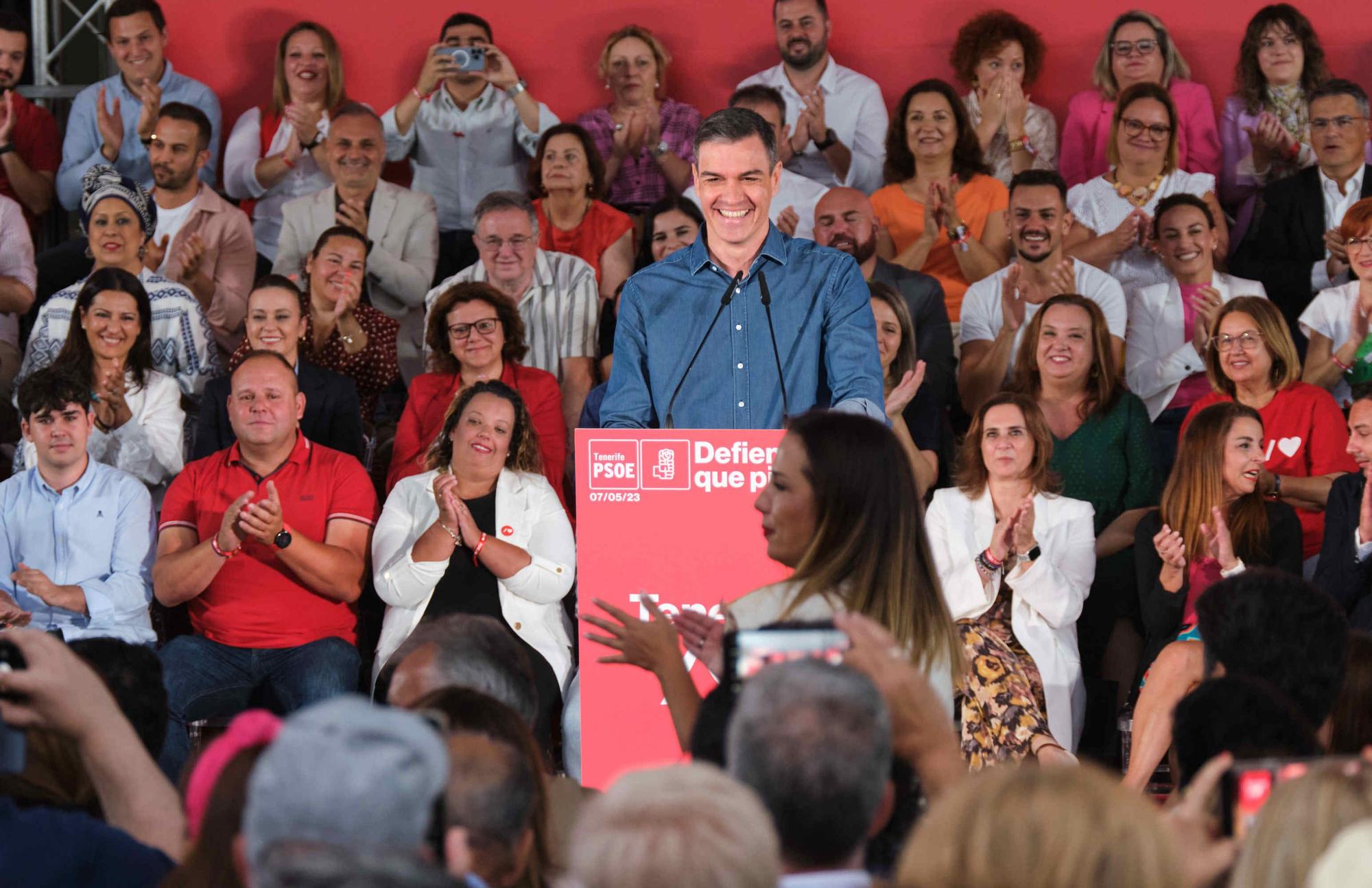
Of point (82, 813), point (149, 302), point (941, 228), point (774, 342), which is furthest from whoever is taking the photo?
point (941, 228)

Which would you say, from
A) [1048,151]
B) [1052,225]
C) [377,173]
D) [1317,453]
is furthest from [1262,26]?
[377,173]

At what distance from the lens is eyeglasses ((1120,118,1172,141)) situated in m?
6.38

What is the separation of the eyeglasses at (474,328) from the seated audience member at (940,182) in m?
1.75

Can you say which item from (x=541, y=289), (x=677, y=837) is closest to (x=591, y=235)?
(x=541, y=289)

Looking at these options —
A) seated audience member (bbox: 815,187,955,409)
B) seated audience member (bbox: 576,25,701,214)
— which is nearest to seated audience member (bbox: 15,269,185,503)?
seated audience member (bbox: 576,25,701,214)

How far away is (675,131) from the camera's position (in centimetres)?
692

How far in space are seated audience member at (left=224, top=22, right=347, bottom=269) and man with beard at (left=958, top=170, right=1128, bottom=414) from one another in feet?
9.34

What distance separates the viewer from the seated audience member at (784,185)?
638cm

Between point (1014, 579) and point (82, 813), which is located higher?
point (1014, 579)

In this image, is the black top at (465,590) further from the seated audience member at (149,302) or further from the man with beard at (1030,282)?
the man with beard at (1030,282)

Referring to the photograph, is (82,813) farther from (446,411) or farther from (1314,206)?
(1314,206)

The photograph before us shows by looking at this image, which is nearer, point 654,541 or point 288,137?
point 654,541

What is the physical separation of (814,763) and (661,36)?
6228 mm

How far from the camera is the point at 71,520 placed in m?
4.80
